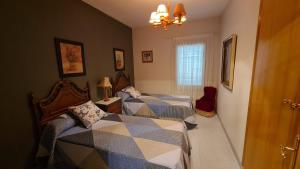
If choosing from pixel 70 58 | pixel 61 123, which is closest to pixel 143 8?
pixel 70 58

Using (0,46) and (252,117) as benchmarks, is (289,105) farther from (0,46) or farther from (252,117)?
(0,46)

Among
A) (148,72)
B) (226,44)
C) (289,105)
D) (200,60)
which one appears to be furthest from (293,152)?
(148,72)

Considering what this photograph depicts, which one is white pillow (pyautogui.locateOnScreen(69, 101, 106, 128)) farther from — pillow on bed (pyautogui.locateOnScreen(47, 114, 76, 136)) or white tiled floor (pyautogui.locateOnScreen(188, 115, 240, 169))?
white tiled floor (pyautogui.locateOnScreen(188, 115, 240, 169))

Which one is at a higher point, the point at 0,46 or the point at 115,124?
the point at 0,46

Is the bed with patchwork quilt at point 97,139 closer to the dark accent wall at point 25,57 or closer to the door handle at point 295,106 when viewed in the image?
the dark accent wall at point 25,57

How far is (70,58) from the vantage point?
2338mm

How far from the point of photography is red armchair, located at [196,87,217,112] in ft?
12.1

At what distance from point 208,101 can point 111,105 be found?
260 centimetres

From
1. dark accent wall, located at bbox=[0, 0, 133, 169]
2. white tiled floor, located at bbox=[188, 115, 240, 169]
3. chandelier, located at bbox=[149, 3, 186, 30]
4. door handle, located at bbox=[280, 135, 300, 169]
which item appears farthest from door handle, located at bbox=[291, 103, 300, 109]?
dark accent wall, located at bbox=[0, 0, 133, 169]

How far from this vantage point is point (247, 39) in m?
Answer: 1.83

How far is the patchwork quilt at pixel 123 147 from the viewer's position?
4.45 ft

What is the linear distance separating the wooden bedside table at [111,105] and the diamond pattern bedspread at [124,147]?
65cm

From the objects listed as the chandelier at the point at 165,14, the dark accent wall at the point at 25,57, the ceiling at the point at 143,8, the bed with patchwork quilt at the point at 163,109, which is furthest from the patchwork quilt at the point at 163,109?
the ceiling at the point at 143,8

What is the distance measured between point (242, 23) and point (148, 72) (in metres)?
2.99
